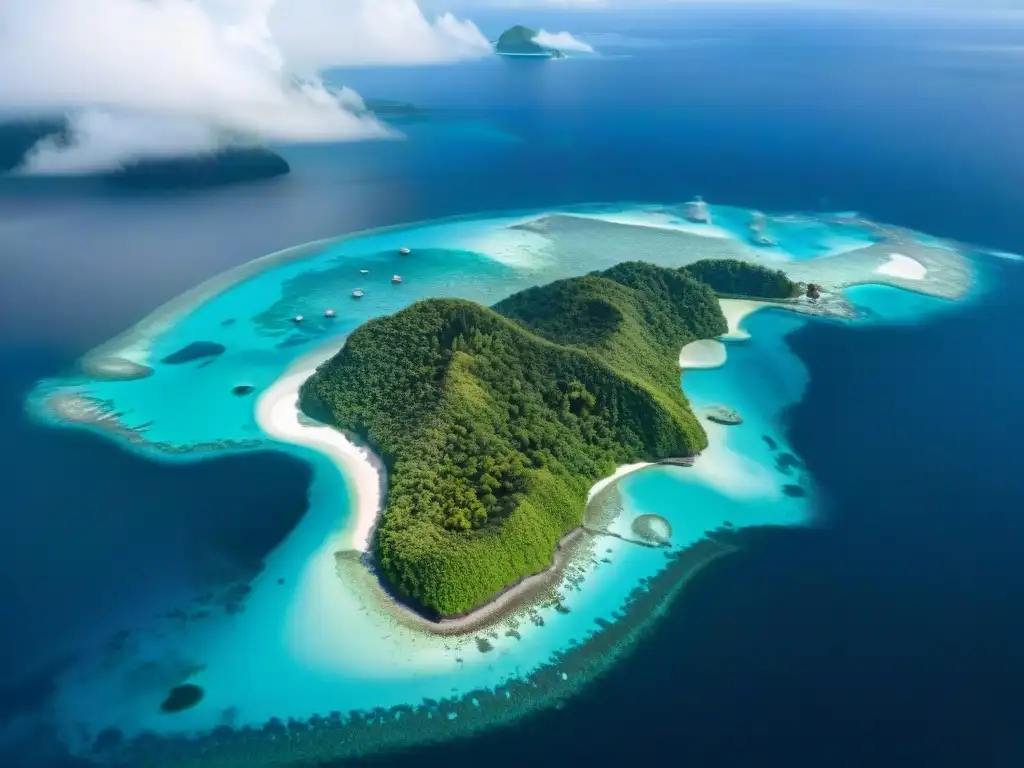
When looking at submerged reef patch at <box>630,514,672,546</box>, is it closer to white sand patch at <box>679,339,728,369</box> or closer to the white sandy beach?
white sand patch at <box>679,339,728,369</box>

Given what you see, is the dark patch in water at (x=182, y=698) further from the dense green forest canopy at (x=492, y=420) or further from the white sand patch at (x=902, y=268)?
the white sand patch at (x=902, y=268)

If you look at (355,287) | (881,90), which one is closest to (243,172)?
(355,287)

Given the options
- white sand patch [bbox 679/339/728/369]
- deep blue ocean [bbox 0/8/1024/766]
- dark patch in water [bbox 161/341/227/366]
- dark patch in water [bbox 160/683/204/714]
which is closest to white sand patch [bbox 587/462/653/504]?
deep blue ocean [bbox 0/8/1024/766]

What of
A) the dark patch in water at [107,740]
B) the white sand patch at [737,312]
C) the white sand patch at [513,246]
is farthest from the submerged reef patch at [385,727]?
the white sand patch at [513,246]

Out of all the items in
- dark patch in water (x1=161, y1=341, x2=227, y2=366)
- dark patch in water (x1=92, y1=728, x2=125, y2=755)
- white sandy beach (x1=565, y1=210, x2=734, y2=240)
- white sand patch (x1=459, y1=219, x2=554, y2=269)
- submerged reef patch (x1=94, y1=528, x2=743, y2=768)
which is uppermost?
white sandy beach (x1=565, y1=210, x2=734, y2=240)

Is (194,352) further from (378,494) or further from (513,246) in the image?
(513,246)

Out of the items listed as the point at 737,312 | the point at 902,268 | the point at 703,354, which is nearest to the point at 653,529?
the point at 703,354
